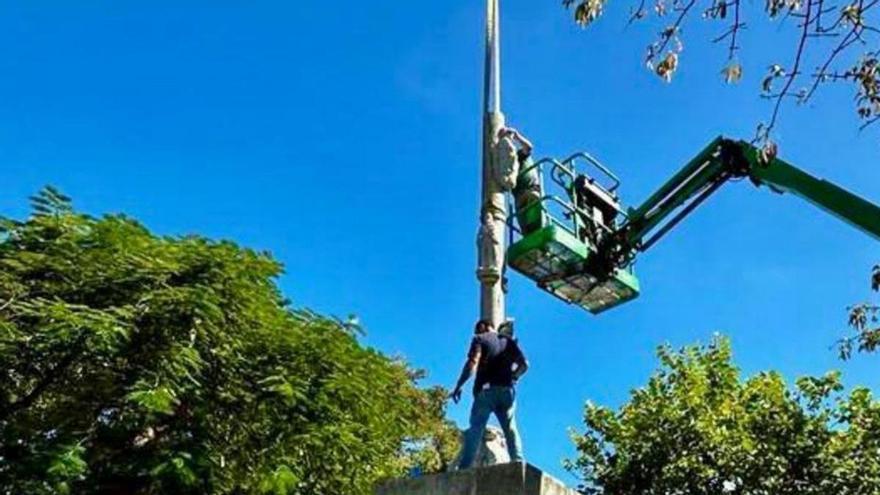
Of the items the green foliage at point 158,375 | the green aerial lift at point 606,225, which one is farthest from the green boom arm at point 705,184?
the green foliage at point 158,375

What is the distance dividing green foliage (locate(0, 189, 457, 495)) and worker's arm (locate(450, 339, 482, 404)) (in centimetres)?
521

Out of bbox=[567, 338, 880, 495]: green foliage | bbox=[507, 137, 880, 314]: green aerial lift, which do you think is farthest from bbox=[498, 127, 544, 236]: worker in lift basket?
bbox=[567, 338, 880, 495]: green foliage

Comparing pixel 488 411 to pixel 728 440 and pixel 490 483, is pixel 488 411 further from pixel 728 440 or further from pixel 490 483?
pixel 728 440

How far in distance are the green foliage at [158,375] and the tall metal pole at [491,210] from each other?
3.70 meters

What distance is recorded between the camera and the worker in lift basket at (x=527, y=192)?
1207cm

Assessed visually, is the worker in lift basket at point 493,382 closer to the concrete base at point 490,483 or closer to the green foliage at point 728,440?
the concrete base at point 490,483

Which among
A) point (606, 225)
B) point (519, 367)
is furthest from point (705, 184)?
point (519, 367)

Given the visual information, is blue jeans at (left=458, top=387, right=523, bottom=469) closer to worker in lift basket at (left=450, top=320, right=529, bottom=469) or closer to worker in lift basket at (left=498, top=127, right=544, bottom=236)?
worker in lift basket at (left=450, top=320, right=529, bottom=469)

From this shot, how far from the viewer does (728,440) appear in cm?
2044

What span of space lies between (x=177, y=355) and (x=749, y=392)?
1442 cm

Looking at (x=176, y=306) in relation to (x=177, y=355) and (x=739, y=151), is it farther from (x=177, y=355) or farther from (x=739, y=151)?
(x=739, y=151)

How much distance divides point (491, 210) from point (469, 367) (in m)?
4.29

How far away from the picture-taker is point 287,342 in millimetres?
13562

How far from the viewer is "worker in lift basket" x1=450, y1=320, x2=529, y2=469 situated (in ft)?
23.7
